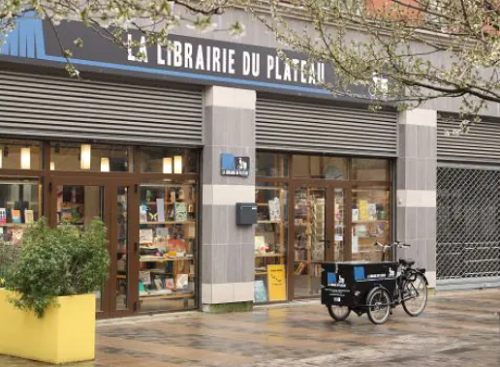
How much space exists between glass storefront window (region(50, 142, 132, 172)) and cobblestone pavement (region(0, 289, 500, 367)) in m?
2.51

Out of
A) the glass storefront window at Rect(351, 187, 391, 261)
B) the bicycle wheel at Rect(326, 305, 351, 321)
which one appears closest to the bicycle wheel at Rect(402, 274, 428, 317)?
the bicycle wheel at Rect(326, 305, 351, 321)

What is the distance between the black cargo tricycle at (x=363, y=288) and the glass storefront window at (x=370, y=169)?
392 centimetres

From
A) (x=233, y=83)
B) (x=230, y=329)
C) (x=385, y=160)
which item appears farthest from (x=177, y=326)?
(x=385, y=160)

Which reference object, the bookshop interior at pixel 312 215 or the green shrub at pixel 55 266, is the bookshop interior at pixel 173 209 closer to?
the bookshop interior at pixel 312 215

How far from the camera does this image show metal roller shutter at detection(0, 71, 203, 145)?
1407 cm

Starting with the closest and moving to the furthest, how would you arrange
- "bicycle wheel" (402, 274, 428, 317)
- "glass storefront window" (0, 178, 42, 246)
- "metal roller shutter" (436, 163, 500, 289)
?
"glass storefront window" (0, 178, 42, 246), "bicycle wheel" (402, 274, 428, 317), "metal roller shutter" (436, 163, 500, 289)

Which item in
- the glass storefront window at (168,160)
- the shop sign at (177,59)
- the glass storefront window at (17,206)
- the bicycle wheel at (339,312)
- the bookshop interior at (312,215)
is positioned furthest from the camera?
the bookshop interior at (312,215)

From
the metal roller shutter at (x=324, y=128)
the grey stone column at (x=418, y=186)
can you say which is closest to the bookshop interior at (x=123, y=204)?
the metal roller shutter at (x=324, y=128)

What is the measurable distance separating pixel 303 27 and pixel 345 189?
11.3 feet

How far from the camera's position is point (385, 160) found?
2022 cm

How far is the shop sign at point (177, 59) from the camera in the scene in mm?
13922

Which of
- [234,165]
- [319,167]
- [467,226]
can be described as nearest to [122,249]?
[234,165]

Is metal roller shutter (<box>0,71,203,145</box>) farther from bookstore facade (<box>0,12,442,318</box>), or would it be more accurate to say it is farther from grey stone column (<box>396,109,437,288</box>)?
grey stone column (<box>396,109,437,288</box>)

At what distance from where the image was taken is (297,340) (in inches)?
524
